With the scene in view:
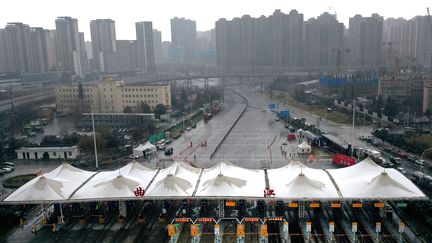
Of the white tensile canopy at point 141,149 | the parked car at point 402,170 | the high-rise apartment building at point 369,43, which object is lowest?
the parked car at point 402,170

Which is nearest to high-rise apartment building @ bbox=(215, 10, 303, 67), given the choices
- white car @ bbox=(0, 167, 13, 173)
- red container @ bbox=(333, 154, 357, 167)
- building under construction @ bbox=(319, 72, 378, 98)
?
building under construction @ bbox=(319, 72, 378, 98)

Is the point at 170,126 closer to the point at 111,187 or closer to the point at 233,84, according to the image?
the point at 111,187

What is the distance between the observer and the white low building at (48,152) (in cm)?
1501

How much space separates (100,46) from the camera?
57.2m

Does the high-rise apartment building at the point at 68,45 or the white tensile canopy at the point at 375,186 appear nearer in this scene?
the white tensile canopy at the point at 375,186

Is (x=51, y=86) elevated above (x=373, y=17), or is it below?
below

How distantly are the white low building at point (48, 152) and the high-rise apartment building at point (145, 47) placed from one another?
42.2 metres

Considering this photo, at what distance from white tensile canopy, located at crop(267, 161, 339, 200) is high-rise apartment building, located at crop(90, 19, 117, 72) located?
4953 cm

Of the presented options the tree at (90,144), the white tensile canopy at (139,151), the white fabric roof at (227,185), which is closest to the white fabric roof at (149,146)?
the white tensile canopy at (139,151)

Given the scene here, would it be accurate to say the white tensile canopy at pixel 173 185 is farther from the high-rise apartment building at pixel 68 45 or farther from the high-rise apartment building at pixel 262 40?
the high-rise apartment building at pixel 262 40

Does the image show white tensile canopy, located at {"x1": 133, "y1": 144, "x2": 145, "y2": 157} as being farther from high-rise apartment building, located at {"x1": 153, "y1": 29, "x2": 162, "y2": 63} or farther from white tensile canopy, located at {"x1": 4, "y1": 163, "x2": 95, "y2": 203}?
high-rise apartment building, located at {"x1": 153, "y1": 29, "x2": 162, "y2": 63}

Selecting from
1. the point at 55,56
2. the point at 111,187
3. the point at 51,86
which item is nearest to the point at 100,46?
the point at 55,56

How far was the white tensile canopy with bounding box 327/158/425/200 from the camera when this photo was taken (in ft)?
26.4

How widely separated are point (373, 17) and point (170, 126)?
3864 cm
